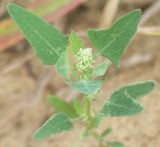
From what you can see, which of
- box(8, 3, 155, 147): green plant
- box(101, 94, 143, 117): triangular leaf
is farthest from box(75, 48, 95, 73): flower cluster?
box(101, 94, 143, 117): triangular leaf

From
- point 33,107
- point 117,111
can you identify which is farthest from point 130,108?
point 33,107

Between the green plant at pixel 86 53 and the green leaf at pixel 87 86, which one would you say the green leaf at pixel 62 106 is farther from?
the green leaf at pixel 87 86

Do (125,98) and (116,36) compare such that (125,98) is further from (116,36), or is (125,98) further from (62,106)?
(62,106)

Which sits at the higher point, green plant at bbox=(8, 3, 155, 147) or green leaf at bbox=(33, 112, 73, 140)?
green plant at bbox=(8, 3, 155, 147)

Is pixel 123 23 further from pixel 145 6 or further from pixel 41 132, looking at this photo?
pixel 145 6

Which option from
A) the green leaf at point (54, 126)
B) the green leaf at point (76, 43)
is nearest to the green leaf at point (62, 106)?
the green leaf at point (54, 126)

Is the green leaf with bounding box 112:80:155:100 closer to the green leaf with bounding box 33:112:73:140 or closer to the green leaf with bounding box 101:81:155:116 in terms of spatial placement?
the green leaf with bounding box 101:81:155:116

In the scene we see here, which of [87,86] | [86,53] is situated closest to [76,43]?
[86,53]
